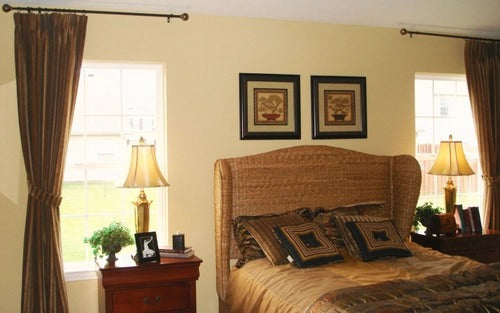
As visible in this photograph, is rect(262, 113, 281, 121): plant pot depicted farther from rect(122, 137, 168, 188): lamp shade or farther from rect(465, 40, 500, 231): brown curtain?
rect(465, 40, 500, 231): brown curtain

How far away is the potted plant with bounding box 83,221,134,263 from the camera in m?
3.42

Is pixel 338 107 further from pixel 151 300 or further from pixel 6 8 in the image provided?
pixel 6 8

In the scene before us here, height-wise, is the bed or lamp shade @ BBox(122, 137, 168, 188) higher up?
lamp shade @ BBox(122, 137, 168, 188)

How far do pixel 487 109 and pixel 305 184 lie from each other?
2.01 m

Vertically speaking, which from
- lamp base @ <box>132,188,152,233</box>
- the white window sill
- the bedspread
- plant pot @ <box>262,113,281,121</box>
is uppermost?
plant pot @ <box>262,113,281,121</box>

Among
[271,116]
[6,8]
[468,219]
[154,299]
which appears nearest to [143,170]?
[154,299]

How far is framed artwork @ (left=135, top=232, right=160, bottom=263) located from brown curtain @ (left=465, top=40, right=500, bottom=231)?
126 inches

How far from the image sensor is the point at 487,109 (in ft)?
15.8

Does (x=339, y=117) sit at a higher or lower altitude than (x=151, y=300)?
higher

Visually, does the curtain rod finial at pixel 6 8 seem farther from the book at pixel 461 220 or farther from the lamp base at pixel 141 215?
the book at pixel 461 220

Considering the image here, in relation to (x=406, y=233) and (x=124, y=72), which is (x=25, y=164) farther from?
(x=406, y=233)

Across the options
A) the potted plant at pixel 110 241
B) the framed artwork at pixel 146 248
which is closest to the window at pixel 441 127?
the framed artwork at pixel 146 248

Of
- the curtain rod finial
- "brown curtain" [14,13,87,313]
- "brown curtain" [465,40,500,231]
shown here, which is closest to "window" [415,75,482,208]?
"brown curtain" [465,40,500,231]

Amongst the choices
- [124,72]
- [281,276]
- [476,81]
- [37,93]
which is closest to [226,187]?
[281,276]
